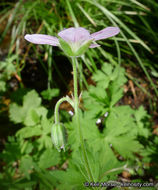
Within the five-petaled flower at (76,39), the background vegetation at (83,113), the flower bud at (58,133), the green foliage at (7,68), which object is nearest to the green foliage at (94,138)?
the background vegetation at (83,113)

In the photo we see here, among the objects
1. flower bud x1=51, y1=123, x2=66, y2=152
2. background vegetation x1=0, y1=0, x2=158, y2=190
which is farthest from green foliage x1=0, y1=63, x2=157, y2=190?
flower bud x1=51, y1=123, x2=66, y2=152

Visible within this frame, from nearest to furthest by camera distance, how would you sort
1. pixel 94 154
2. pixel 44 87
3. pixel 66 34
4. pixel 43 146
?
pixel 66 34
pixel 94 154
pixel 43 146
pixel 44 87

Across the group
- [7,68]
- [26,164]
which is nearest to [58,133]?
[26,164]

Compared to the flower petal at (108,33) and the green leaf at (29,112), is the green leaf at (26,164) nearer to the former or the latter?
the green leaf at (29,112)

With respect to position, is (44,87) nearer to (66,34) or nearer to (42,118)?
(42,118)

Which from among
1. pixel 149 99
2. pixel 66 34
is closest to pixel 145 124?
pixel 149 99

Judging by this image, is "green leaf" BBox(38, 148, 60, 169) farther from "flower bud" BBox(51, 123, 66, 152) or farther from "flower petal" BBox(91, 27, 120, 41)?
"flower petal" BBox(91, 27, 120, 41)
